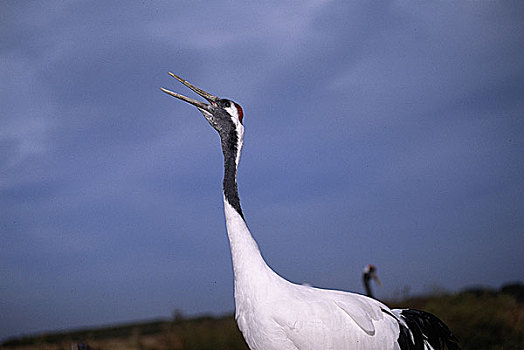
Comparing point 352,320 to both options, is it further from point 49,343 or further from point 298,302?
point 49,343

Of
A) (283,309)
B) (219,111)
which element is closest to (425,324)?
(283,309)

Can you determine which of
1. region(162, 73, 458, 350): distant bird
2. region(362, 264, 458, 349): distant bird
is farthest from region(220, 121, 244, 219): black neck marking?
region(362, 264, 458, 349): distant bird

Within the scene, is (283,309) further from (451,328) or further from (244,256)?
(451,328)

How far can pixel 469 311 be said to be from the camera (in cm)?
886

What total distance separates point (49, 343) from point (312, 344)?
730 cm

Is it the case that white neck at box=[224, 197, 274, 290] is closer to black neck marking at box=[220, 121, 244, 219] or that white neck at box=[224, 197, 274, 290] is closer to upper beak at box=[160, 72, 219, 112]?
black neck marking at box=[220, 121, 244, 219]

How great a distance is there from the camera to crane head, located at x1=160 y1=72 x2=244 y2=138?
4.32 meters

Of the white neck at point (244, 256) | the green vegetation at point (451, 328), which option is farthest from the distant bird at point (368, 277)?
the white neck at point (244, 256)

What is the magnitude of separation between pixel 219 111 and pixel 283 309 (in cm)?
196

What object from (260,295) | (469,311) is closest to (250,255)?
(260,295)

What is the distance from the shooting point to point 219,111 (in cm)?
440

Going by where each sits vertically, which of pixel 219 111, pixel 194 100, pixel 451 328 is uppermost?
pixel 194 100

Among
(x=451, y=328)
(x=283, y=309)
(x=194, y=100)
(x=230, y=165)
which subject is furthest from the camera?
(x=451, y=328)

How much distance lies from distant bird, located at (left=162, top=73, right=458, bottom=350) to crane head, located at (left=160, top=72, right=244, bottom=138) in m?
0.01
